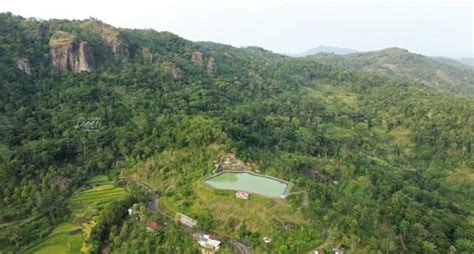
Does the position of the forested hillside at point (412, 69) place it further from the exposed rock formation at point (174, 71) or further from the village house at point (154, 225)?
the village house at point (154, 225)

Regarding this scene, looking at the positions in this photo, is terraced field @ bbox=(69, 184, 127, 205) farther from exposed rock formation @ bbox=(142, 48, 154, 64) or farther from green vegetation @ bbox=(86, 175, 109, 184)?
exposed rock formation @ bbox=(142, 48, 154, 64)

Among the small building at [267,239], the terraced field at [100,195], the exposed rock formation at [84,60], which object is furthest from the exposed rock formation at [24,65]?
the small building at [267,239]

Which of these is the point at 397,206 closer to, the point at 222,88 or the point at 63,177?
the point at 63,177

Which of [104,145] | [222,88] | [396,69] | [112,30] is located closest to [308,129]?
[222,88]

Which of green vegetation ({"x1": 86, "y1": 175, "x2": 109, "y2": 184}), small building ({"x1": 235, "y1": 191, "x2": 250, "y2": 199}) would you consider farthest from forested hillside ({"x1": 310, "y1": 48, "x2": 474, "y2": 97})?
green vegetation ({"x1": 86, "y1": 175, "x2": 109, "y2": 184})

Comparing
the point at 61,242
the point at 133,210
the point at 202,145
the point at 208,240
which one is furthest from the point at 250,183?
the point at 61,242

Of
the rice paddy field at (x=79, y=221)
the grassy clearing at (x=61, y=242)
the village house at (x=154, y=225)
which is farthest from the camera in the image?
the rice paddy field at (x=79, y=221)
